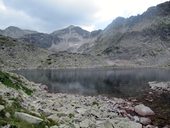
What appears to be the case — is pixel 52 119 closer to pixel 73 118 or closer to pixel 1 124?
pixel 73 118

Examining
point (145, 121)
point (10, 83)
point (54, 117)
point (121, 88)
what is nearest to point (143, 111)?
point (145, 121)

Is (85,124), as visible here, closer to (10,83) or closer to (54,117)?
(54,117)

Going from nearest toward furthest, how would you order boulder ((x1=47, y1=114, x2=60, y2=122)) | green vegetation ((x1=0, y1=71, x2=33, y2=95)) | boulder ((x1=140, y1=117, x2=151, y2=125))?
boulder ((x1=47, y1=114, x2=60, y2=122)), boulder ((x1=140, y1=117, x2=151, y2=125)), green vegetation ((x1=0, y1=71, x2=33, y2=95))

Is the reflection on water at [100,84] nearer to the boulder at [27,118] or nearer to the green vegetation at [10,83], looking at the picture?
the green vegetation at [10,83]

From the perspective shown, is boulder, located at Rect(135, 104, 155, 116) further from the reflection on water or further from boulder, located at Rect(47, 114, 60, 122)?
the reflection on water

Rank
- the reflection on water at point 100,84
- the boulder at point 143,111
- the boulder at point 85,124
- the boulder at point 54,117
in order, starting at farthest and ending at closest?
the reflection on water at point 100,84 < the boulder at point 143,111 < the boulder at point 54,117 < the boulder at point 85,124

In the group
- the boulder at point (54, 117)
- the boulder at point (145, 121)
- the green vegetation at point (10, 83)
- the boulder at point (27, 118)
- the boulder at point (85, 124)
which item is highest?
the green vegetation at point (10, 83)

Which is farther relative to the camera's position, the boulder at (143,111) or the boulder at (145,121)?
the boulder at (143,111)

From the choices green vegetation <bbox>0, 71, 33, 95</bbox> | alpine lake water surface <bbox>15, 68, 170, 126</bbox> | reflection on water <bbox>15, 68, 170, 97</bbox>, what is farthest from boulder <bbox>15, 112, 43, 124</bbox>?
reflection on water <bbox>15, 68, 170, 97</bbox>

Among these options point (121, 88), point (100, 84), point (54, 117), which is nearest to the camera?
point (54, 117)

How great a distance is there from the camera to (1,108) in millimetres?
20609

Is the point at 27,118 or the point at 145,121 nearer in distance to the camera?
the point at 27,118

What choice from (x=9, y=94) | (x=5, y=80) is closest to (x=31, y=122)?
(x=9, y=94)

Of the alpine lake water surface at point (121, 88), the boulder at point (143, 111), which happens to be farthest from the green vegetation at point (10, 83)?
the alpine lake water surface at point (121, 88)
